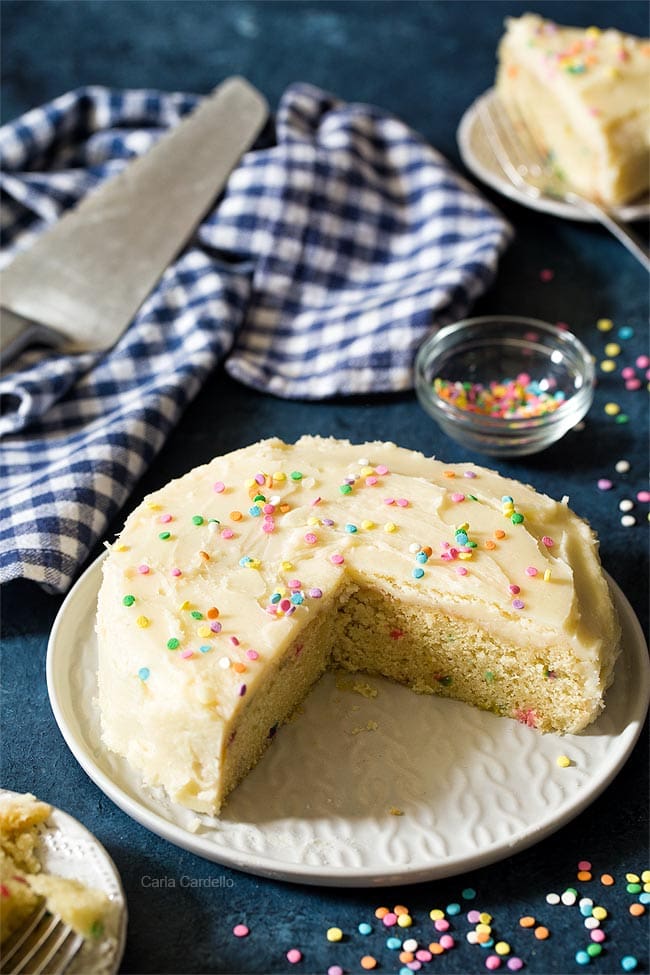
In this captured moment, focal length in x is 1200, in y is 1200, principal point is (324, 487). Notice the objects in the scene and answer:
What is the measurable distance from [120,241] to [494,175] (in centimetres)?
138

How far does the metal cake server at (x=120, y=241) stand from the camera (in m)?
3.71

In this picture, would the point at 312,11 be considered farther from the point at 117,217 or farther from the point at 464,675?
the point at 464,675

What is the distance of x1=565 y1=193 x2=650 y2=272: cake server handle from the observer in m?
3.93

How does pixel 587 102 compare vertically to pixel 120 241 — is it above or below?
above

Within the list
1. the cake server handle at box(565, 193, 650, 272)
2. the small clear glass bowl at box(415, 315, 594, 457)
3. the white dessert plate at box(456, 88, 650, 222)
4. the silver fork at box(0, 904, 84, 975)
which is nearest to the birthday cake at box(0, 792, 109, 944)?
the silver fork at box(0, 904, 84, 975)

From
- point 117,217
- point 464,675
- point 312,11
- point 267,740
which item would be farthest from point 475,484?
point 312,11

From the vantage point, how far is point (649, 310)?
402 cm

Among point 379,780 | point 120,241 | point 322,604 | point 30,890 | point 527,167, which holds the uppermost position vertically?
point 527,167

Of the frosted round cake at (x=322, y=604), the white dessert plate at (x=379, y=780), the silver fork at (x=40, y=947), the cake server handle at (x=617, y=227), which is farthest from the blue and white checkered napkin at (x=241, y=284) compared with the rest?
the silver fork at (x=40, y=947)

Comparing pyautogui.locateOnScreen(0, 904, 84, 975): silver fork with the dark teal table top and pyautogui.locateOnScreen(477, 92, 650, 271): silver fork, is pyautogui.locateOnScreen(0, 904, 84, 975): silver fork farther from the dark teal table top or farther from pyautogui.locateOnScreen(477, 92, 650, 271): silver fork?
pyautogui.locateOnScreen(477, 92, 650, 271): silver fork

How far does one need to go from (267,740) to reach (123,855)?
0.40 m

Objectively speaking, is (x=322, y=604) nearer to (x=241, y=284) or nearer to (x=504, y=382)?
(x=504, y=382)

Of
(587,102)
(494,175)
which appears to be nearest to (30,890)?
(494,175)

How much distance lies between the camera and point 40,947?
2.17 m
